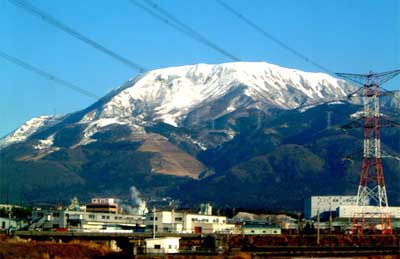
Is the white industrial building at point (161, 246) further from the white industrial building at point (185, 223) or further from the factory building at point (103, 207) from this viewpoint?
the factory building at point (103, 207)

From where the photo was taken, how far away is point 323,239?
66.8m

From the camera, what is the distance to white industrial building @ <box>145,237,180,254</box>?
4966cm

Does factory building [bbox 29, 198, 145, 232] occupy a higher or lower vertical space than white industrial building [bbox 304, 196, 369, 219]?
lower

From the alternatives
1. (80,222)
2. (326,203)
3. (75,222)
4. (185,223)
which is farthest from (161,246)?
(326,203)

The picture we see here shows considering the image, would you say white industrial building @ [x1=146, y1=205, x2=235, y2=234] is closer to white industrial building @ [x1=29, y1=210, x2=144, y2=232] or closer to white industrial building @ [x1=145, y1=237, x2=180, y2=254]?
white industrial building @ [x1=29, y1=210, x2=144, y2=232]

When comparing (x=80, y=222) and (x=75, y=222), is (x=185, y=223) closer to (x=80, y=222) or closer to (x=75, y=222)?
(x=80, y=222)

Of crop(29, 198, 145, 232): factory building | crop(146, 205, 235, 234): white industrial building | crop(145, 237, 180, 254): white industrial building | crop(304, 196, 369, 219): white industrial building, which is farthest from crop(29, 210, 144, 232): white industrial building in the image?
crop(304, 196, 369, 219): white industrial building

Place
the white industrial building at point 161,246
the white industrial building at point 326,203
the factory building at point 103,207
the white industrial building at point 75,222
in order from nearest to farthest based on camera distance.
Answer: the white industrial building at point 161,246 < the white industrial building at point 75,222 < the factory building at point 103,207 < the white industrial building at point 326,203

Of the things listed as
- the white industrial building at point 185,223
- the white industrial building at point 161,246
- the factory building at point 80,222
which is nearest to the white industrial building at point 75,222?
the factory building at point 80,222

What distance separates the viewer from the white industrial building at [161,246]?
49.7m

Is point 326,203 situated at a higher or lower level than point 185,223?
higher

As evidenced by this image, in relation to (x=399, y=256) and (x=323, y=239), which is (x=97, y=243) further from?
(x=399, y=256)

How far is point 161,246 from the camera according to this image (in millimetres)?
50812

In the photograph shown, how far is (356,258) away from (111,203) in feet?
233
